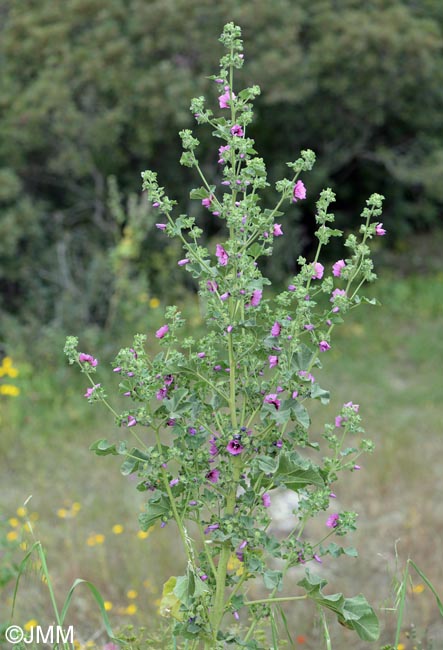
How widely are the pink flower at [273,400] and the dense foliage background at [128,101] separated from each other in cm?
448

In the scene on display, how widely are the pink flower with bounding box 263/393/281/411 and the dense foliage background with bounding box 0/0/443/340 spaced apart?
4479 millimetres

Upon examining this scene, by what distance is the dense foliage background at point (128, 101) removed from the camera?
6.37 meters

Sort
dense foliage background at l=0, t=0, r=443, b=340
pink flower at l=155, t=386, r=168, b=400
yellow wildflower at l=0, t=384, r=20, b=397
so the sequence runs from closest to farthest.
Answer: pink flower at l=155, t=386, r=168, b=400 → yellow wildflower at l=0, t=384, r=20, b=397 → dense foliage background at l=0, t=0, r=443, b=340

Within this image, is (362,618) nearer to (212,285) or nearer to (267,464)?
(267,464)

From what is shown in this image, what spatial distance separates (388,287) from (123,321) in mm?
2857

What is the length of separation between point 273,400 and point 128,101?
5.34 m

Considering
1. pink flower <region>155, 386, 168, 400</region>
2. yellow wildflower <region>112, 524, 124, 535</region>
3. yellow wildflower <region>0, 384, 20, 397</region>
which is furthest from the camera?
yellow wildflower <region>0, 384, 20, 397</region>

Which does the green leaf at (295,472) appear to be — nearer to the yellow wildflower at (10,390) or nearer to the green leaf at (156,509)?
the green leaf at (156,509)

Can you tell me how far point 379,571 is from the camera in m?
3.76

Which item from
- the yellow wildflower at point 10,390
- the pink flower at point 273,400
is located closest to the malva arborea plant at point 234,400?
the pink flower at point 273,400

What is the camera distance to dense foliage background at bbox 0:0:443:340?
637 centimetres

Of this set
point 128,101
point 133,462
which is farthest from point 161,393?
point 128,101

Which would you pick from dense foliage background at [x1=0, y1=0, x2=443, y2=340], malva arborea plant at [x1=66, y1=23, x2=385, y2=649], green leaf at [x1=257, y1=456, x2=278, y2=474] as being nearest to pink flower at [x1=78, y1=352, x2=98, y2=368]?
malva arborea plant at [x1=66, y1=23, x2=385, y2=649]

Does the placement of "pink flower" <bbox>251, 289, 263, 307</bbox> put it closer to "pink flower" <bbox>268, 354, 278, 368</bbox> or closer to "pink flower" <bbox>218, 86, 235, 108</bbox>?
"pink flower" <bbox>268, 354, 278, 368</bbox>
